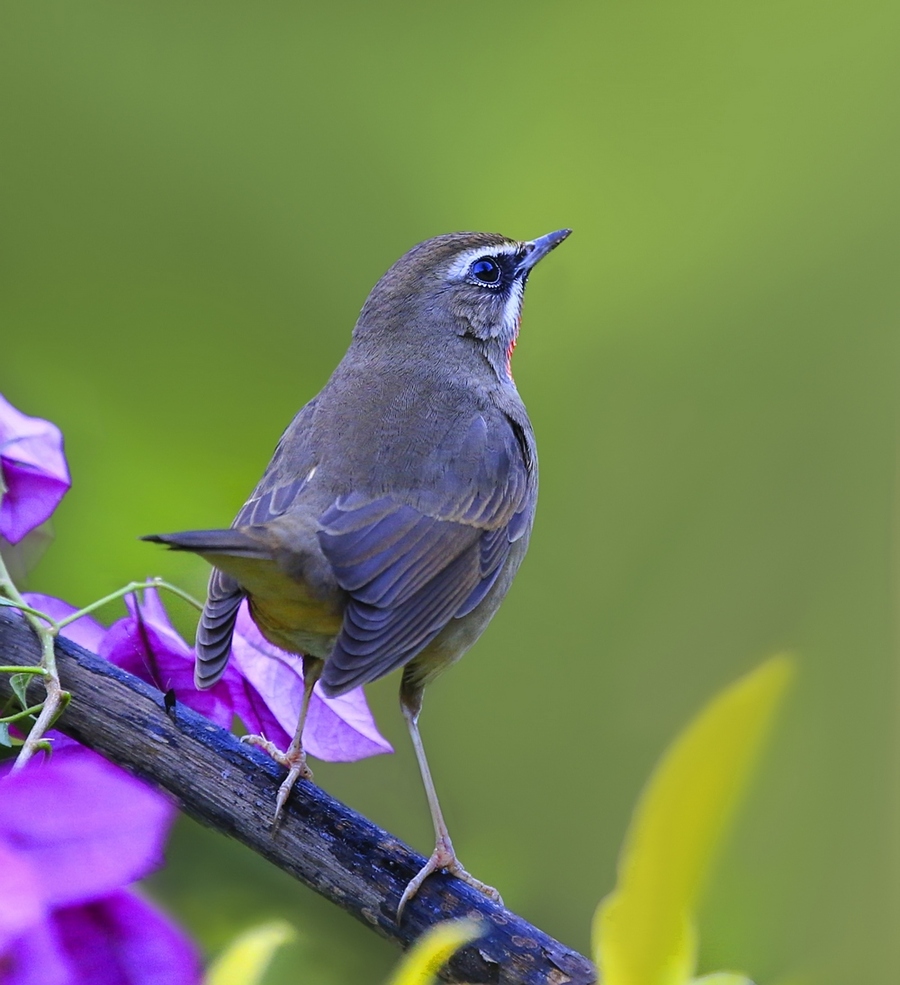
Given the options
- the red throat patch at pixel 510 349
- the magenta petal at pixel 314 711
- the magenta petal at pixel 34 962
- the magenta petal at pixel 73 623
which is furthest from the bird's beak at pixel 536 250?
the magenta petal at pixel 34 962

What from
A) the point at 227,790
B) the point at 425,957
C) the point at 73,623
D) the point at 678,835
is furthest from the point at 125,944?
the point at 73,623

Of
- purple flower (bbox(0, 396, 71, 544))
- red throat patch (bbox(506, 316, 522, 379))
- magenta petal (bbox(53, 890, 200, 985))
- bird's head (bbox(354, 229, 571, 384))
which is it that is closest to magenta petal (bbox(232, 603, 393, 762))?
purple flower (bbox(0, 396, 71, 544))

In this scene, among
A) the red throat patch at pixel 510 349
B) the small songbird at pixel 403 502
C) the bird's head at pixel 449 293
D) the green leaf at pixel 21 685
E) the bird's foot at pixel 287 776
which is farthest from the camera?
the red throat patch at pixel 510 349

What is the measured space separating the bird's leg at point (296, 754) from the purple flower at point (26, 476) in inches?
11.1

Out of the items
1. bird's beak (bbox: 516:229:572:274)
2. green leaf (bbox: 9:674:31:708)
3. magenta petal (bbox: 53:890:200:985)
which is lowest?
green leaf (bbox: 9:674:31:708)

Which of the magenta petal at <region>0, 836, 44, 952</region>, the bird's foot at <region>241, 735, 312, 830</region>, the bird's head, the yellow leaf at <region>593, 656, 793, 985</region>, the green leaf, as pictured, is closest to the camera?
the yellow leaf at <region>593, 656, 793, 985</region>

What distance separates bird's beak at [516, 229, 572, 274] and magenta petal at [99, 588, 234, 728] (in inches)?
50.2

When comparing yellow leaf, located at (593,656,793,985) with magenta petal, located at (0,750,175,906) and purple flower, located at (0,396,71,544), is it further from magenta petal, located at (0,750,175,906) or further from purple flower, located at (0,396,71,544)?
purple flower, located at (0,396,71,544)

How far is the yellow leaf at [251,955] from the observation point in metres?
0.38

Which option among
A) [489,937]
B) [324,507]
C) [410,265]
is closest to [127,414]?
[324,507]

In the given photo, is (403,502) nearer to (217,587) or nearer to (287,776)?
(217,587)

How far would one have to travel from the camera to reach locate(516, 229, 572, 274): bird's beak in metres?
2.14

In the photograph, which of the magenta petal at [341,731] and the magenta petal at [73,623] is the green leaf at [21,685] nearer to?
the magenta petal at [73,623]

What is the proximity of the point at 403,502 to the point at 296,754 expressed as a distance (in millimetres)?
464
